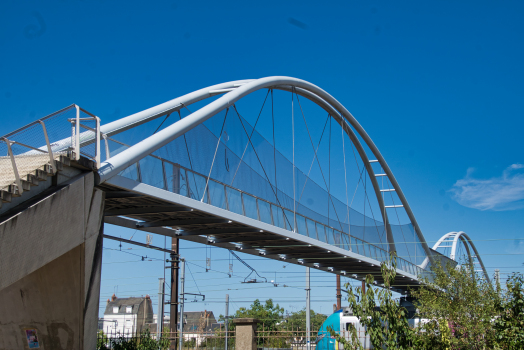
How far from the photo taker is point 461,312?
1378 cm

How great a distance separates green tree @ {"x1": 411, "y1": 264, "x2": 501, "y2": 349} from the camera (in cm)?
1249

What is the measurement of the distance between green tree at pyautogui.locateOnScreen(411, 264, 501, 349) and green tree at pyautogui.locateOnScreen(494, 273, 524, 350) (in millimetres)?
205

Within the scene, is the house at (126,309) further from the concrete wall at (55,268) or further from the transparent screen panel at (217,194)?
the concrete wall at (55,268)

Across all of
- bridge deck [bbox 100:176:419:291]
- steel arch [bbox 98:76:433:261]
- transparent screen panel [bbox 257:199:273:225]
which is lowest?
bridge deck [bbox 100:176:419:291]

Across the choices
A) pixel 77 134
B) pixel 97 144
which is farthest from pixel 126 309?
pixel 77 134

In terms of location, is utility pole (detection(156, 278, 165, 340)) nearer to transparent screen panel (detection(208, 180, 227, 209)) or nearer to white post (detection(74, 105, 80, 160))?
transparent screen panel (detection(208, 180, 227, 209))

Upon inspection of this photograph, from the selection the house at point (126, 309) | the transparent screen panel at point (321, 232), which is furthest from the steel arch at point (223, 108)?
the house at point (126, 309)

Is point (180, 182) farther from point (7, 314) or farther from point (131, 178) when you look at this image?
point (7, 314)

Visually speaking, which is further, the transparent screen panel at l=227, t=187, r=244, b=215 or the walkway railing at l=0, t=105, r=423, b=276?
the transparent screen panel at l=227, t=187, r=244, b=215

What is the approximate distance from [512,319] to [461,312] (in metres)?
1.84

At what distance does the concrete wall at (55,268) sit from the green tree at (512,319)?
9.65 meters

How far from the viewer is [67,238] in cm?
1007

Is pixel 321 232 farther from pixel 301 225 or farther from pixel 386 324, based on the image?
pixel 386 324

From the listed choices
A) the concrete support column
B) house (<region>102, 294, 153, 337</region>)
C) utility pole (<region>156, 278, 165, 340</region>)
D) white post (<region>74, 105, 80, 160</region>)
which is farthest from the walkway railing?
house (<region>102, 294, 153, 337</region>)
